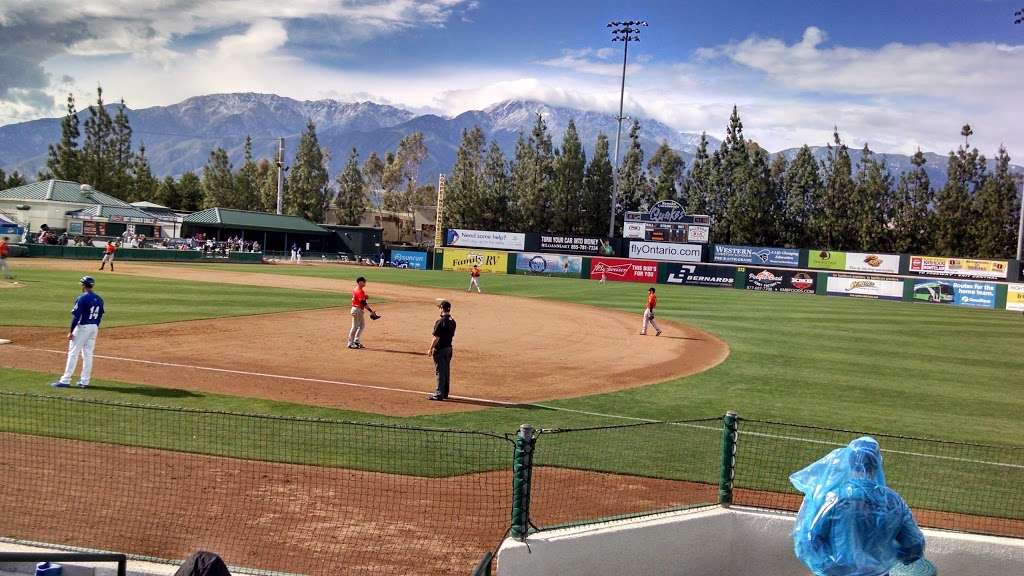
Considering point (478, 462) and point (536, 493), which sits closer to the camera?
point (536, 493)

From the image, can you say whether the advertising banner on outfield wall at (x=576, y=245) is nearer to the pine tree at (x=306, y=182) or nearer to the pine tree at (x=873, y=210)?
the pine tree at (x=873, y=210)

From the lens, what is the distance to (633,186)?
96.6 meters

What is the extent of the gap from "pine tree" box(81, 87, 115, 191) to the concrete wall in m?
100

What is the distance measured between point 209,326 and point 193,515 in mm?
15461

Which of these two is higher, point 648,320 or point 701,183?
point 701,183

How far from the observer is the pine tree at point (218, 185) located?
107m

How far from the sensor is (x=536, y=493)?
9.39 metres

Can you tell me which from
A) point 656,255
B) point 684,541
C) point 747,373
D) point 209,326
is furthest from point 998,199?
point 684,541

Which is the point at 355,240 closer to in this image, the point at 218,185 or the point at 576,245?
the point at 576,245

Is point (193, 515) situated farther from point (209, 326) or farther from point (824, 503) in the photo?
point (209, 326)

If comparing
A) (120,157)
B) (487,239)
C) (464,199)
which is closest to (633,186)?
(464,199)

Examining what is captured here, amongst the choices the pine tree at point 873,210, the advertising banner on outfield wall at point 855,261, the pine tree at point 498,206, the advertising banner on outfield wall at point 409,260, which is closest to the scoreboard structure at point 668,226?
the advertising banner on outfield wall at point 855,261

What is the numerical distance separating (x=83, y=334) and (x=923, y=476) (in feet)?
45.3

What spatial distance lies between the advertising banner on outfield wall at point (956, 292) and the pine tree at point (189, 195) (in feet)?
290
